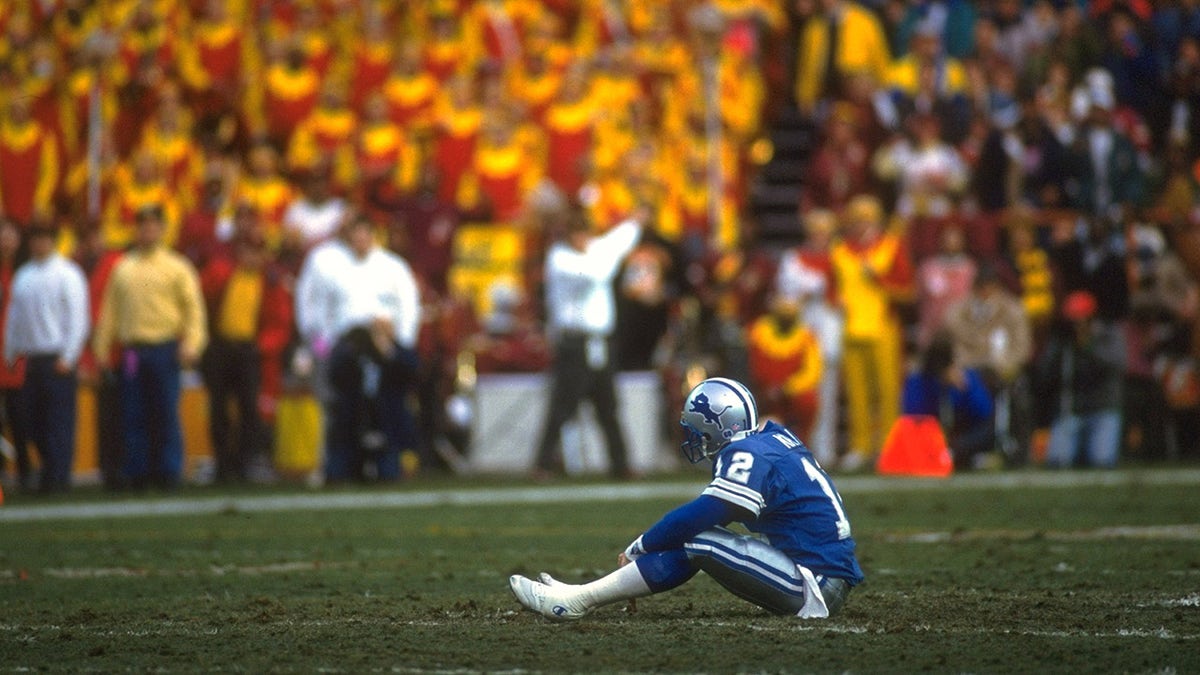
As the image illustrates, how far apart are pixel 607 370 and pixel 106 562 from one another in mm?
6901

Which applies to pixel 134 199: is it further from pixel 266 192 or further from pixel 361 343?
pixel 361 343

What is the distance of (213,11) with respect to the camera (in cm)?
2302

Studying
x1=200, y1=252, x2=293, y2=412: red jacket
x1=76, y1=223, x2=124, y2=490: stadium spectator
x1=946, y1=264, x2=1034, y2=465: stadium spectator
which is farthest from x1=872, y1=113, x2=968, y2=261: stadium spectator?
x1=76, y1=223, x2=124, y2=490: stadium spectator

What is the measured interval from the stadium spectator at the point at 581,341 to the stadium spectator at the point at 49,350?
405cm

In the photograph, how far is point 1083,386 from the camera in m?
18.2

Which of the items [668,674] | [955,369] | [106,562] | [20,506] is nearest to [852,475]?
[955,369]

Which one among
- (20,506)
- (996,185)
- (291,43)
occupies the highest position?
(291,43)

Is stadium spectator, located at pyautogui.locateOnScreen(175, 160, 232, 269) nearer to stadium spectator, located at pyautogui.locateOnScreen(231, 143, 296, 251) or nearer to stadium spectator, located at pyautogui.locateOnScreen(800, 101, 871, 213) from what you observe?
stadium spectator, located at pyautogui.locateOnScreen(231, 143, 296, 251)

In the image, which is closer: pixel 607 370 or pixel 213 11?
pixel 607 370

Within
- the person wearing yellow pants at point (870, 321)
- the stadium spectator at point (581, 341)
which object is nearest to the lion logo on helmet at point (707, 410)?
the stadium spectator at point (581, 341)

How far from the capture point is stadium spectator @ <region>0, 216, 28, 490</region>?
54.2 ft

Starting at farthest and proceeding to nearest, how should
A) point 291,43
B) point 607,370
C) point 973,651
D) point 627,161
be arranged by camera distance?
point 291,43 < point 627,161 < point 607,370 < point 973,651

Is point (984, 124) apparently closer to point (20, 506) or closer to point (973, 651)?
point (20, 506)

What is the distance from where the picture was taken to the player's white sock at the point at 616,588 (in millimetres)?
7508
